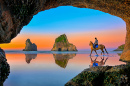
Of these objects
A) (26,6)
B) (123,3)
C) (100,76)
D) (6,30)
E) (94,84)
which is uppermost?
(123,3)

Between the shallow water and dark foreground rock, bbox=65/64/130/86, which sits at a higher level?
dark foreground rock, bbox=65/64/130/86

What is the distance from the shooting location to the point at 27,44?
4472cm

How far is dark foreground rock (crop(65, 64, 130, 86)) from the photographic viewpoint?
186cm

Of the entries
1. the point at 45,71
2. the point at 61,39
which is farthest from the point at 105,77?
the point at 61,39

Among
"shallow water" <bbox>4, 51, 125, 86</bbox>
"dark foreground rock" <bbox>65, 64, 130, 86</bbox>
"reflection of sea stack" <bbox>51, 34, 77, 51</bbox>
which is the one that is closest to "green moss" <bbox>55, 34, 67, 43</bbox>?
"reflection of sea stack" <bbox>51, 34, 77, 51</bbox>

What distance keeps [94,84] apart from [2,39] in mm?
2577

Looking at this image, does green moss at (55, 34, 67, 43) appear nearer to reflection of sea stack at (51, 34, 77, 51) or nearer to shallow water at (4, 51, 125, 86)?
reflection of sea stack at (51, 34, 77, 51)

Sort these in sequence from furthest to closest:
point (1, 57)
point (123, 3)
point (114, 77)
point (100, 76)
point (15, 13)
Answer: point (123, 3) → point (15, 13) → point (1, 57) → point (100, 76) → point (114, 77)

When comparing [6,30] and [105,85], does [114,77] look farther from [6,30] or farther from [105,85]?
[6,30]

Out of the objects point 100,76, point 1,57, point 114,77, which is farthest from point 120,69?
point 1,57

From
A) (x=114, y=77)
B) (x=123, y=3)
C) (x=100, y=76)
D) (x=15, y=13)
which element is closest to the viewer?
(x=114, y=77)

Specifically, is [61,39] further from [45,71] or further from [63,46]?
[45,71]

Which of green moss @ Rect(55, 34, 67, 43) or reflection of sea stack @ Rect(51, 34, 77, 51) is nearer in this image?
reflection of sea stack @ Rect(51, 34, 77, 51)

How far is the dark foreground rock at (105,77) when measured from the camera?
186 cm
